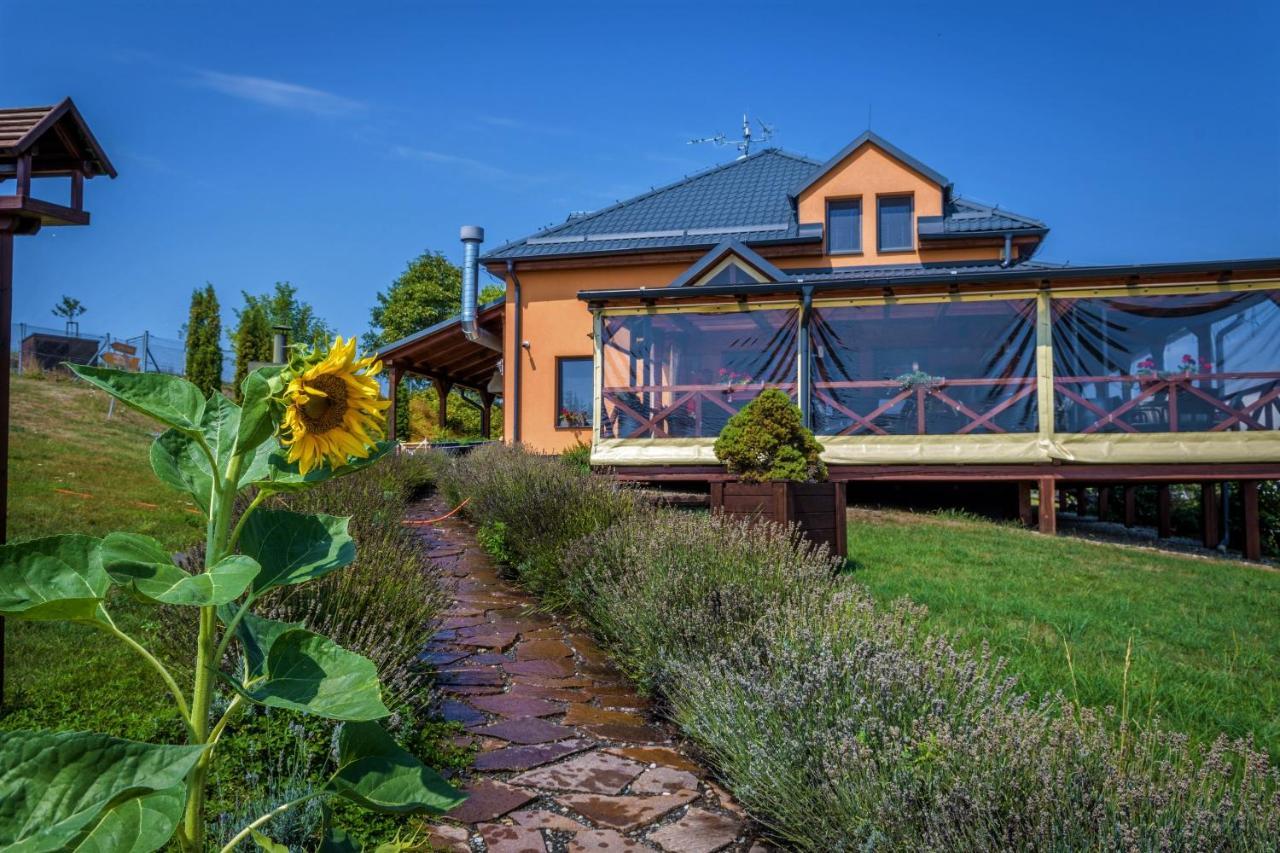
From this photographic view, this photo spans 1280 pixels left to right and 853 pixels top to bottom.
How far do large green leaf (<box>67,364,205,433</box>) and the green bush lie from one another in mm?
5800

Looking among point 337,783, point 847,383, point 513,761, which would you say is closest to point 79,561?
point 337,783

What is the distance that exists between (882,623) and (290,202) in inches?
606

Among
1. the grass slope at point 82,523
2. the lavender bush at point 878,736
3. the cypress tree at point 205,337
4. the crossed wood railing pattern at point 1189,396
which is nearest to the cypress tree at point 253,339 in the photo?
the cypress tree at point 205,337

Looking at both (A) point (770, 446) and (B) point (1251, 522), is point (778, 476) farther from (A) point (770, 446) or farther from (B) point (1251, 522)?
(B) point (1251, 522)

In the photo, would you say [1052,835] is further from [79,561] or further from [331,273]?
[331,273]

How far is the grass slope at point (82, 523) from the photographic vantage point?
133 inches

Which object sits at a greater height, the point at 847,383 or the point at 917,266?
the point at 917,266

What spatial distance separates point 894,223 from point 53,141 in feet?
51.4

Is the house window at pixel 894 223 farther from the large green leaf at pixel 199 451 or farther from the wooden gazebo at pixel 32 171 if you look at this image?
the large green leaf at pixel 199 451

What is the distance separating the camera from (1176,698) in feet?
13.3

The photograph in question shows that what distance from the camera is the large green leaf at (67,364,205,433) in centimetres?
120

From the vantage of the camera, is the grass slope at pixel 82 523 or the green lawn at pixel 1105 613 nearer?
the grass slope at pixel 82 523

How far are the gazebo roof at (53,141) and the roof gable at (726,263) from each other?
11178mm

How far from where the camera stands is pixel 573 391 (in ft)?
56.9
